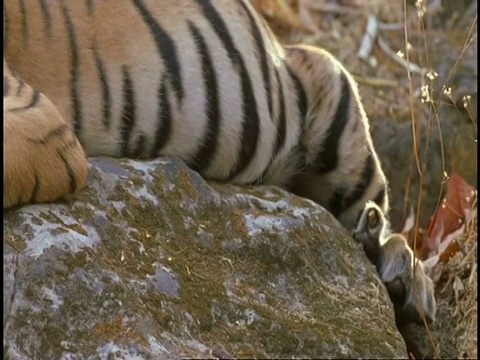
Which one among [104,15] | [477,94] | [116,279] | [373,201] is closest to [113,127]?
[104,15]

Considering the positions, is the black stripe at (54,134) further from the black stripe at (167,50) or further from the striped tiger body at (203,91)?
the black stripe at (167,50)

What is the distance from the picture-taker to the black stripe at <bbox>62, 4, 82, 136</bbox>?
12.6ft

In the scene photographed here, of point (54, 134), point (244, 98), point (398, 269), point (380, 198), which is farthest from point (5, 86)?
point (380, 198)

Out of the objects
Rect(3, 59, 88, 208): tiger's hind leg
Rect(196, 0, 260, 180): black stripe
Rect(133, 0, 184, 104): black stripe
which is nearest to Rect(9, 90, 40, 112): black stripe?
Rect(3, 59, 88, 208): tiger's hind leg

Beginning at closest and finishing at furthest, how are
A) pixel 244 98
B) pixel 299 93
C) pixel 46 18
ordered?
1. pixel 46 18
2. pixel 244 98
3. pixel 299 93

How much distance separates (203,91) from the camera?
4.12 m

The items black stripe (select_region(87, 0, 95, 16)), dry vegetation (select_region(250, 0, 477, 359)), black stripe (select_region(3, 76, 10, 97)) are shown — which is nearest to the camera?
black stripe (select_region(3, 76, 10, 97))

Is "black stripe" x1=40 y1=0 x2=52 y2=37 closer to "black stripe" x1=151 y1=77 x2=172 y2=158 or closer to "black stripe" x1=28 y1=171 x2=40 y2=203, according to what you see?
"black stripe" x1=151 y1=77 x2=172 y2=158

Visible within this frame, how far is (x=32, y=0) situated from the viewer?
3938mm

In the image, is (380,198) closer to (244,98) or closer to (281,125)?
(281,125)

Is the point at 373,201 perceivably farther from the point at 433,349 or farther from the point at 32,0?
the point at 32,0

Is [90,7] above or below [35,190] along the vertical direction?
above

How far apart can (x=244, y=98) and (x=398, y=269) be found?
75cm

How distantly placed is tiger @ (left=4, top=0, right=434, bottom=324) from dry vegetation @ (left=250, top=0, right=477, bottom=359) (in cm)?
26
